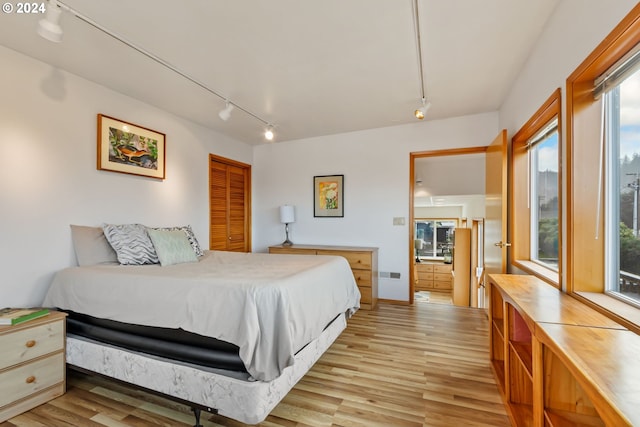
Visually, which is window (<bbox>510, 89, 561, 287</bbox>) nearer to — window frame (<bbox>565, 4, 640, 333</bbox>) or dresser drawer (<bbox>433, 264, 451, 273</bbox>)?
window frame (<bbox>565, 4, 640, 333</bbox>)

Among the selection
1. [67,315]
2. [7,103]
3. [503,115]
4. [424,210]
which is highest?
[503,115]

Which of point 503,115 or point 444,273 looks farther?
point 444,273

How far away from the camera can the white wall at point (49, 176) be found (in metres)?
2.15

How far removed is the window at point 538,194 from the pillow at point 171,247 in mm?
2887

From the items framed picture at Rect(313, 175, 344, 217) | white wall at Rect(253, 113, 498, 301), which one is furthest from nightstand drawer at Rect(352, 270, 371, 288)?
framed picture at Rect(313, 175, 344, 217)

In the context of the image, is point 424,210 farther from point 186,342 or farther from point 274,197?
point 186,342

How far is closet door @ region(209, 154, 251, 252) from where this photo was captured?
13.8ft

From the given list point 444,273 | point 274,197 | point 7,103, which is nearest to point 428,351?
point 274,197

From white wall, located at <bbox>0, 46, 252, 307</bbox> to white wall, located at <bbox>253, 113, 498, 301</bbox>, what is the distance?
6.65 feet

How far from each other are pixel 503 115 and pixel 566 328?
2919 mm

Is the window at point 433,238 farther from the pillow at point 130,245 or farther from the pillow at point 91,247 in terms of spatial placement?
the pillow at point 91,247

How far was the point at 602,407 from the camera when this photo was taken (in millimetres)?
676

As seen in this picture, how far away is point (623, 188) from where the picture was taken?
1367mm

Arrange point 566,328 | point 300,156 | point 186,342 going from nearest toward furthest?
point 566,328 → point 186,342 → point 300,156
